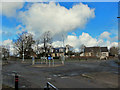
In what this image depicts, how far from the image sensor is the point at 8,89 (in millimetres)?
6414

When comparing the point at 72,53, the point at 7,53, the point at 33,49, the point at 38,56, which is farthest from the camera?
the point at 72,53

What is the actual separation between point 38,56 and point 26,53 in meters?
6.38

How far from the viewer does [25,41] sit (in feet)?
169

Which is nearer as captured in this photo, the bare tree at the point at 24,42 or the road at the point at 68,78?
the road at the point at 68,78

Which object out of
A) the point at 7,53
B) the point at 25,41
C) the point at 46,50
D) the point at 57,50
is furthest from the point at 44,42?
the point at 57,50

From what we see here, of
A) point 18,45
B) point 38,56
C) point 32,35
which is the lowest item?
point 38,56

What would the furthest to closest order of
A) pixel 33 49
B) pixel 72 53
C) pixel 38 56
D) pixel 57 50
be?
pixel 57 50 < pixel 72 53 < pixel 38 56 < pixel 33 49

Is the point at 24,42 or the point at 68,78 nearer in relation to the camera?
the point at 68,78

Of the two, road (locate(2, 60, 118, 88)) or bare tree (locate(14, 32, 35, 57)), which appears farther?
bare tree (locate(14, 32, 35, 57))

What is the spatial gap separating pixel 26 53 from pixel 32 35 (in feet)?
28.2

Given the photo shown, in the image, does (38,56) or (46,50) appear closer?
(46,50)

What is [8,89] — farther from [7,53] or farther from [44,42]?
[7,53]

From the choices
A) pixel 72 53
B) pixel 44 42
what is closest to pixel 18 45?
pixel 44 42

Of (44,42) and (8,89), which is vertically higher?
(44,42)
